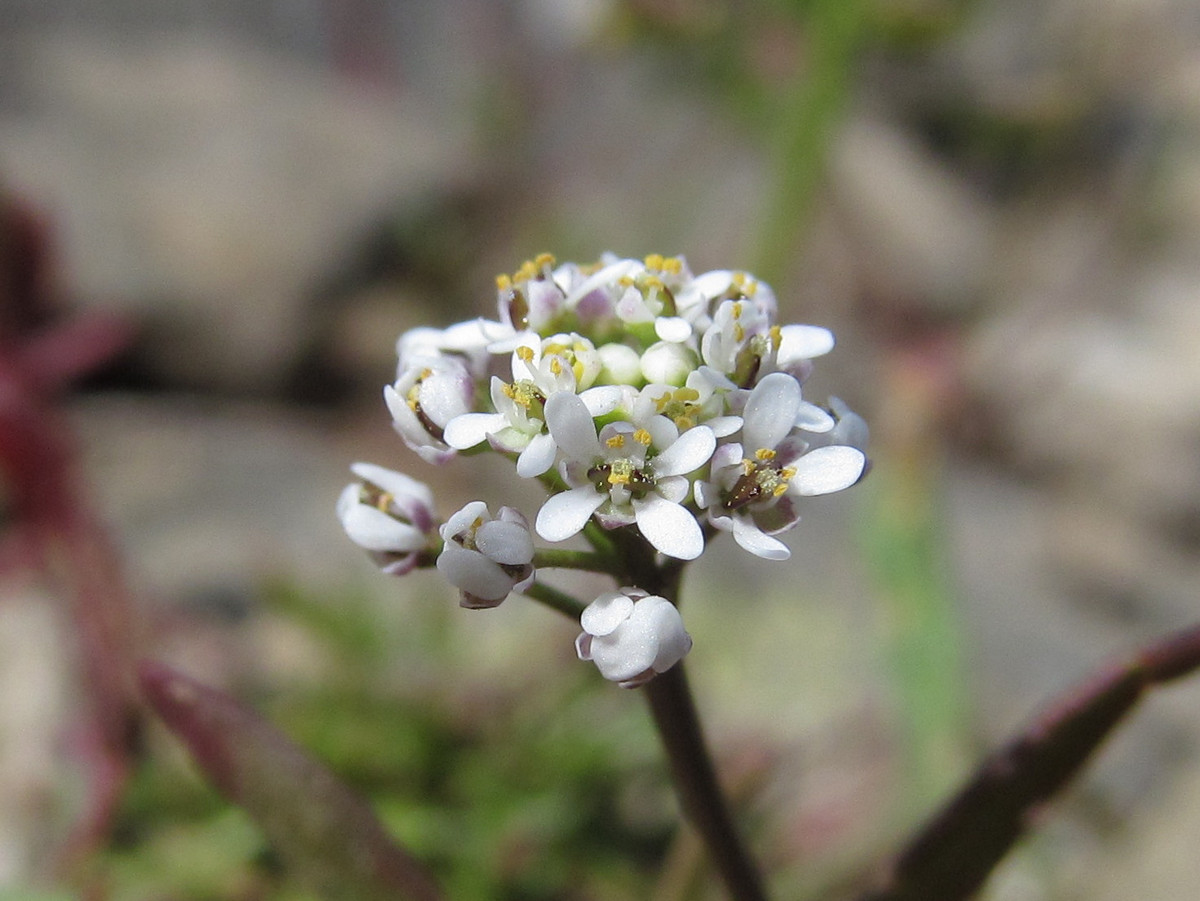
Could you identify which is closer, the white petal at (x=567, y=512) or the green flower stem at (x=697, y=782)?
the white petal at (x=567, y=512)

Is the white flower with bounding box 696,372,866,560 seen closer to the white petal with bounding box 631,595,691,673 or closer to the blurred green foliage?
the white petal with bounding box 631,595,691,673

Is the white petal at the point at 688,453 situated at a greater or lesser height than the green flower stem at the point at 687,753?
greater

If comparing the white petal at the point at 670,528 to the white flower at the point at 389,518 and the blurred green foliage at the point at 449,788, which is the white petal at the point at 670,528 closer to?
the white flower at the point at 389,518

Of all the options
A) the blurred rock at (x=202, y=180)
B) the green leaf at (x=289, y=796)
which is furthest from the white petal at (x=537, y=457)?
the blurred rock at (x=202, y=180)

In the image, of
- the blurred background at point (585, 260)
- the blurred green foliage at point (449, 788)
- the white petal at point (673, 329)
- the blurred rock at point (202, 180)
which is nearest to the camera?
the white petal at point (673, 329)

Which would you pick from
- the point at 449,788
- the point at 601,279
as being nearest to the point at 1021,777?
the point at 601,279

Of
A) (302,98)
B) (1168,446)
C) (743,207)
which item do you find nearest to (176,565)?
(743,207)
